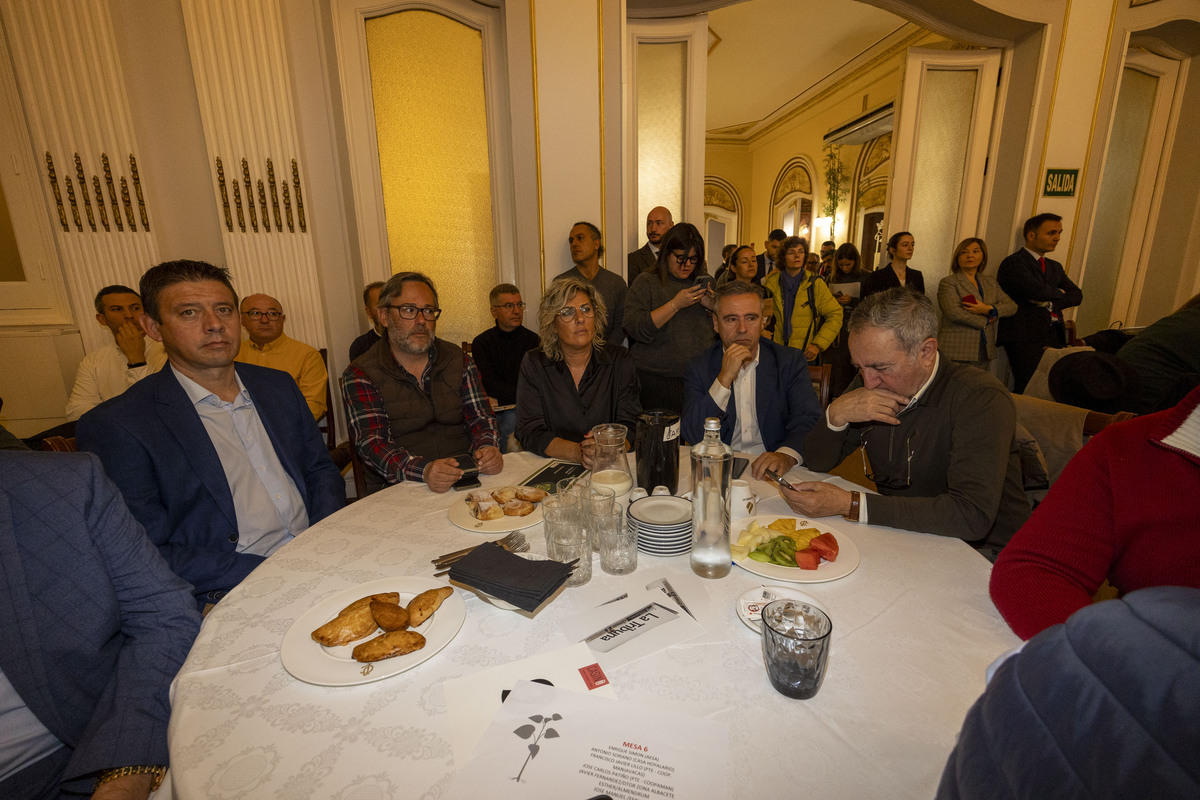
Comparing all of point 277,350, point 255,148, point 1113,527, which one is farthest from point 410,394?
point 255,148

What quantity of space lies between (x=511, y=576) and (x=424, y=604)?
0.18 meters

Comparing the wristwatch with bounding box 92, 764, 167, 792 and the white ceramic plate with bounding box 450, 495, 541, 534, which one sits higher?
the white ceramic plate with bounding box 450, 495, 541, 534

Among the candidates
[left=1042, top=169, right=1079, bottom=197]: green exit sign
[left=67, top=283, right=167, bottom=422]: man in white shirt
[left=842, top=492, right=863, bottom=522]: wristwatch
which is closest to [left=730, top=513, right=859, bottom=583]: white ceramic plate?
[left=842, top=492, right=863, bottom=522]: wristwatch

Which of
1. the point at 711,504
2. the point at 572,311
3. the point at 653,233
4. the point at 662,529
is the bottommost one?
the point at 662,529

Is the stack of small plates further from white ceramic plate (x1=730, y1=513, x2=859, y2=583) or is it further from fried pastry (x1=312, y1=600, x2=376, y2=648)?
fried pastry (x1=312, y1=600, x2=376, y2=648)

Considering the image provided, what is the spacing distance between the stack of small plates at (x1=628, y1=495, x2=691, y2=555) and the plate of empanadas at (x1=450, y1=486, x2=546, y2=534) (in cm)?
35

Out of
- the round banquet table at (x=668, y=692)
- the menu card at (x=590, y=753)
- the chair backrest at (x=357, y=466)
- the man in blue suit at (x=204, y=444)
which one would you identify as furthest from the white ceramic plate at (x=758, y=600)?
the chair backrest at (x=357, y=466)

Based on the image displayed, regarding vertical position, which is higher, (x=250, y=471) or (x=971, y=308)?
(x=971, y=308)

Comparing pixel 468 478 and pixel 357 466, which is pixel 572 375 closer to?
pixel 468 478

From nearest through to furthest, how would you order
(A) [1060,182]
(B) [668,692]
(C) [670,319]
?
(B) [668,692] < (C) [670,319] < (A) [1060,182]

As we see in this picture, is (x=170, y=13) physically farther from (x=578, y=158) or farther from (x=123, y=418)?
(x=123, y=418)

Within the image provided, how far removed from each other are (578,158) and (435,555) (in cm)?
370

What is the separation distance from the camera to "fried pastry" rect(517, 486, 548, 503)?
1584 millimetres

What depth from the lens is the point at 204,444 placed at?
1696 millimetres
